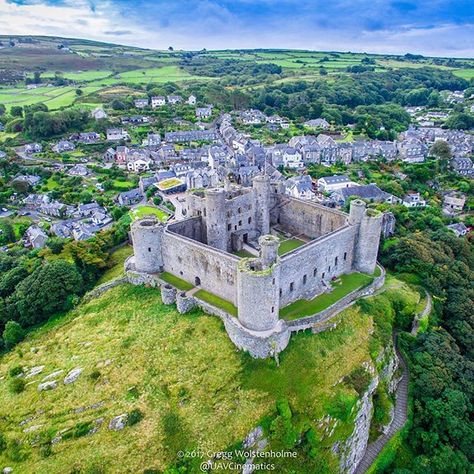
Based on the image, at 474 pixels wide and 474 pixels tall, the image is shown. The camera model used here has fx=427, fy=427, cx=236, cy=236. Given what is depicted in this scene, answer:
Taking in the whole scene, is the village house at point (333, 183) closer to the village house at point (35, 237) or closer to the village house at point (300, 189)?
the village house at point (300, 189)

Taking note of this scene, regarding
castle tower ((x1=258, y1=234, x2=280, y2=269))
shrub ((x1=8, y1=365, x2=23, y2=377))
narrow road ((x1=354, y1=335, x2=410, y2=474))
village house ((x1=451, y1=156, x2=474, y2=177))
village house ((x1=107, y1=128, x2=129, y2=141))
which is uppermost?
castle tower ((x1=258, y1=234, x2=280, y2=269))

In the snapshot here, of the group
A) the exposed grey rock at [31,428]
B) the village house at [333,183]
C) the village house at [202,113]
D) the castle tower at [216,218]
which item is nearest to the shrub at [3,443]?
the exposed grey rock at [31,428]

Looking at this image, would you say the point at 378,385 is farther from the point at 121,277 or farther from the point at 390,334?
the point at 121,277

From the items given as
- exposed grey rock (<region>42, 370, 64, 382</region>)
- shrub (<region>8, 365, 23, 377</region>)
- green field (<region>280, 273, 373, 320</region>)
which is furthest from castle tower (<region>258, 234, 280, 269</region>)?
shrub (<region>8, 365, 23, 377</region>)

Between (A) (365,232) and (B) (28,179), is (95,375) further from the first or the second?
(B) (28,179)

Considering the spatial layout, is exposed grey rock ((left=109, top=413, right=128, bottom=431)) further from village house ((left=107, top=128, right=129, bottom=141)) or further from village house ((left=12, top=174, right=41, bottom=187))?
village house ((left=107, top=128, right=129, bottom=141))

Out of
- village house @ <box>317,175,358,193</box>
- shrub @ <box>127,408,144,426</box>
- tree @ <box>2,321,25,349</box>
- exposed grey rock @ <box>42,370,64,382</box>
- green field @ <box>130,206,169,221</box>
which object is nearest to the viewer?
shrub @ <box>127,408,144,426</box>
